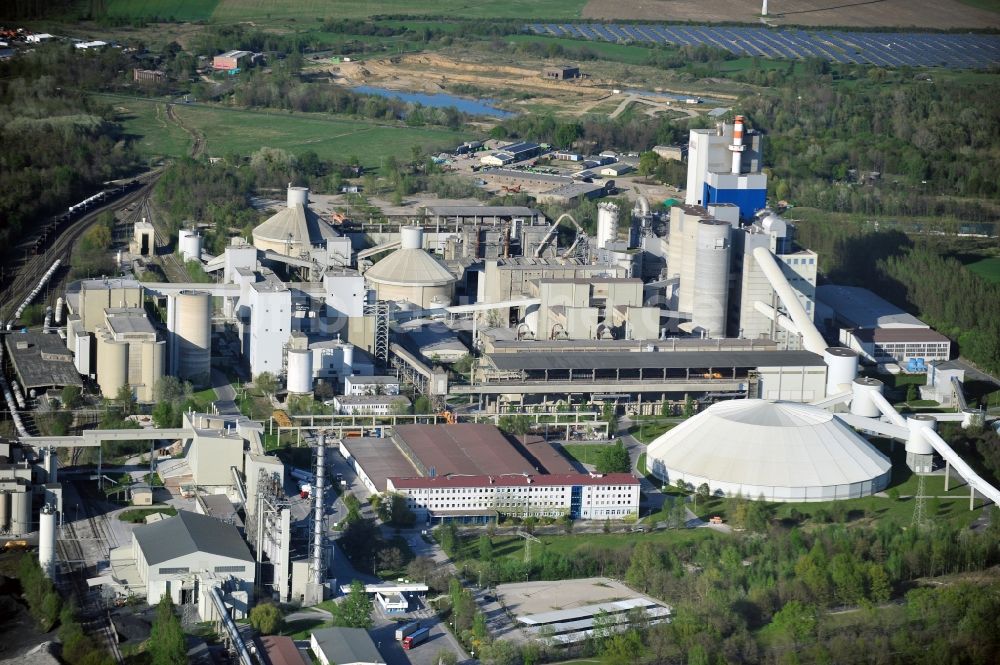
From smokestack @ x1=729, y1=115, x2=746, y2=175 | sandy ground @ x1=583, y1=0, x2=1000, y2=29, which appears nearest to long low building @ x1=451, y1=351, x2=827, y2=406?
smokestack @ x1=729, y1=115, x2=746, y2=175

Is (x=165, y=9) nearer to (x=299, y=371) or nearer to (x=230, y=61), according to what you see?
(x=230, y=61)

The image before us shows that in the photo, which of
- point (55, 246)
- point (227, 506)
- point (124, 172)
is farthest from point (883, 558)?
point (124, 172)

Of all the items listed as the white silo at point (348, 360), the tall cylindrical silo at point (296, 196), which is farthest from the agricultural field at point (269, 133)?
the white silo at point (348, 360)

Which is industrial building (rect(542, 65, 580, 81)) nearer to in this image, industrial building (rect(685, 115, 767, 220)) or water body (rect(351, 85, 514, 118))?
water body (rect(351, 85, 514, 118))

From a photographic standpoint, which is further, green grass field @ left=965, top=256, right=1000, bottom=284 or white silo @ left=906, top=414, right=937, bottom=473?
green grass field @ left=965, top=256, right=1000, bottom=284

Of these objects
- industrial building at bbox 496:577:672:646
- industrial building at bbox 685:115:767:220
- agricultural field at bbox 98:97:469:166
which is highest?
industrial building at bbox 685:115:767:220

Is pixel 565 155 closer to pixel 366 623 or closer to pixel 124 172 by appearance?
pixel 124 172
